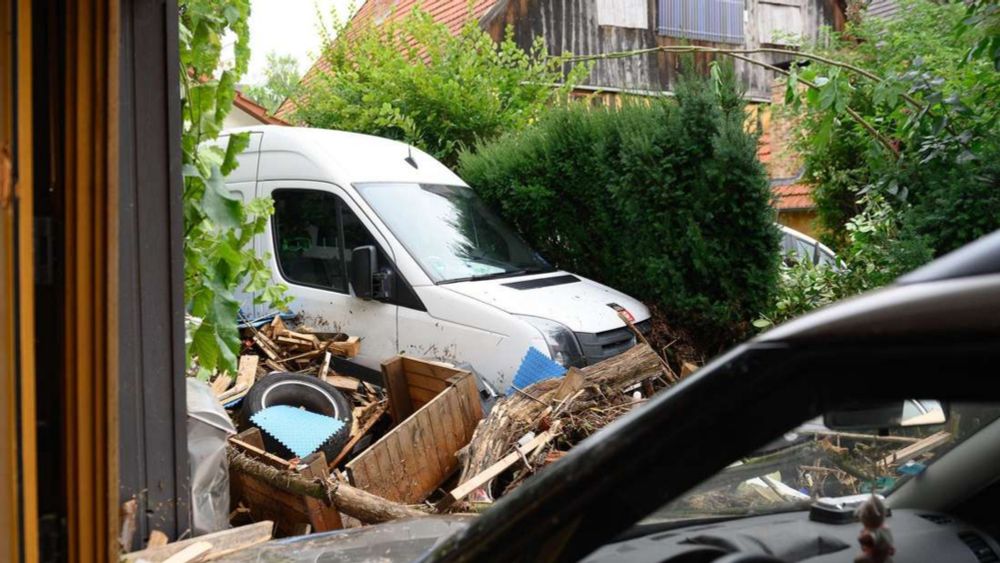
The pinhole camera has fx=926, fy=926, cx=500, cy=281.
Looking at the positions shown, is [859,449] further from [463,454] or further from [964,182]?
[964,182]

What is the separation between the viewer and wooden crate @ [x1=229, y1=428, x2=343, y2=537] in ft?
16.1

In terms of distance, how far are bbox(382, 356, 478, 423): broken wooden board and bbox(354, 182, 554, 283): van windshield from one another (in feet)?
3.08

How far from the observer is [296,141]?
818cm

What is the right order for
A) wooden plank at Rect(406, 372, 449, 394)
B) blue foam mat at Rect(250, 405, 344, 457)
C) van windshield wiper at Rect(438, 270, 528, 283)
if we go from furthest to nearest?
1. van windshield wiper at Rect(438, 270, 528, 283)
2. wooden plank at Rect(406, 372, 449, 394)
3. blue foam mat at Rect(250, 405, 344, 457)

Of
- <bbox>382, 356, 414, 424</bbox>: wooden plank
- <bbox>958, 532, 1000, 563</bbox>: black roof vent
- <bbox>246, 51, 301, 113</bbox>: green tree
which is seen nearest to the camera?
<bbox>958, 532, 1000, 563</bbox>: black roof vent

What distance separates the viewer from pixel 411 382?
21.7 feet

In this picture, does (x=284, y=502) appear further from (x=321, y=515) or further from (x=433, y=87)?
(x=433, y=87)

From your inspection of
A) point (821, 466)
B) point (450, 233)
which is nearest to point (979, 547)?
point (821, 466)

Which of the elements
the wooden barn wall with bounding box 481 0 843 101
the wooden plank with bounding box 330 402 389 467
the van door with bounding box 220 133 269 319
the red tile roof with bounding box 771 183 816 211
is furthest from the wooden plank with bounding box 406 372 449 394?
the wooden barn wall with bounding box 481 0 843 101

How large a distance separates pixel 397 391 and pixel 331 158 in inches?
95.6

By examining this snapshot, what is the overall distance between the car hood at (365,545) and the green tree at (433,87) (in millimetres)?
8874

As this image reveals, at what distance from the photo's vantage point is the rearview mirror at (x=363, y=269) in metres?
7.26

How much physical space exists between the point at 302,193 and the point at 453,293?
193 centimetres

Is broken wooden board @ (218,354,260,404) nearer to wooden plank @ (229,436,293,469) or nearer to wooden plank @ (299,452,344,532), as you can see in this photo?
wooden plank @ (229,436,293,469)
